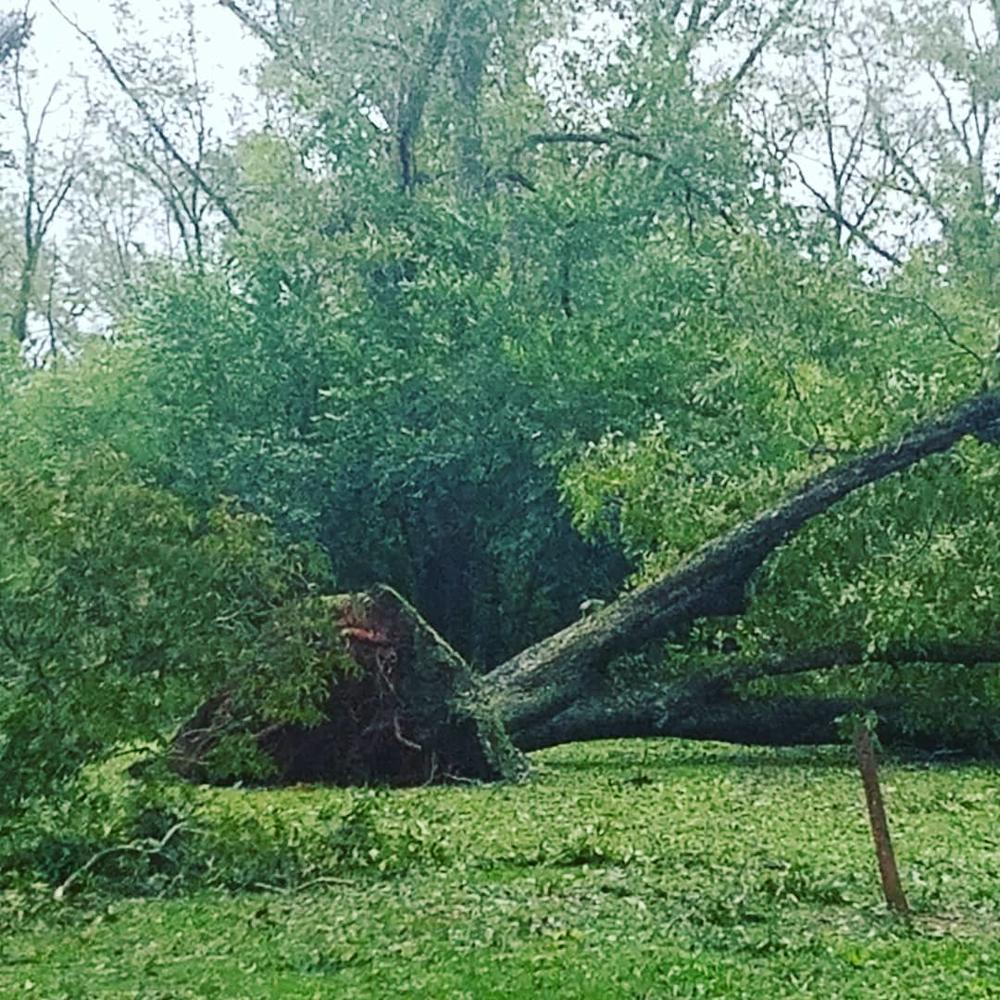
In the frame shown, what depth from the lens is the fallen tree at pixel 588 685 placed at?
36.9ft

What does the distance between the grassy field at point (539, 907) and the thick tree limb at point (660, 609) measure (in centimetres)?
226

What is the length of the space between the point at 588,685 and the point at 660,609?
75 cm

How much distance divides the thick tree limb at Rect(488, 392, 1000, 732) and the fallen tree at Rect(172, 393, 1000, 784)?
10 millimetres

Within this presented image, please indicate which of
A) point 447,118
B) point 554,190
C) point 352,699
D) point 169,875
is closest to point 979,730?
point 352,699

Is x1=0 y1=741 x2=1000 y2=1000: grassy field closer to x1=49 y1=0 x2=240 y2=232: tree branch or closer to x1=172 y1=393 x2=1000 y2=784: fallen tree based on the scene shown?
x1=172 y1=393 x2=1000 y2=784: fallen tree

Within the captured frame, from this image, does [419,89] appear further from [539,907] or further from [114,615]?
[539,907]

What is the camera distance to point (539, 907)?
6.34 m

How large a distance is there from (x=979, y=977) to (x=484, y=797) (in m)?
5.44

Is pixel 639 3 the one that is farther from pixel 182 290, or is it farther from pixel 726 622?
pixel 726 622

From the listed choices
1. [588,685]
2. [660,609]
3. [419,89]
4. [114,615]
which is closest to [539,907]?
[114,615]

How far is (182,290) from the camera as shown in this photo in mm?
18453

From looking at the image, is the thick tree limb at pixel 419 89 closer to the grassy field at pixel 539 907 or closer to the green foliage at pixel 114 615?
the grassy field at pixel 539 907

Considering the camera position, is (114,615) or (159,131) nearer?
(114,615)

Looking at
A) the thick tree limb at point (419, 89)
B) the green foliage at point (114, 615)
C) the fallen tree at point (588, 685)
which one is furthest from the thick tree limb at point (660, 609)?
the thick tree limb at point (419, 89)
